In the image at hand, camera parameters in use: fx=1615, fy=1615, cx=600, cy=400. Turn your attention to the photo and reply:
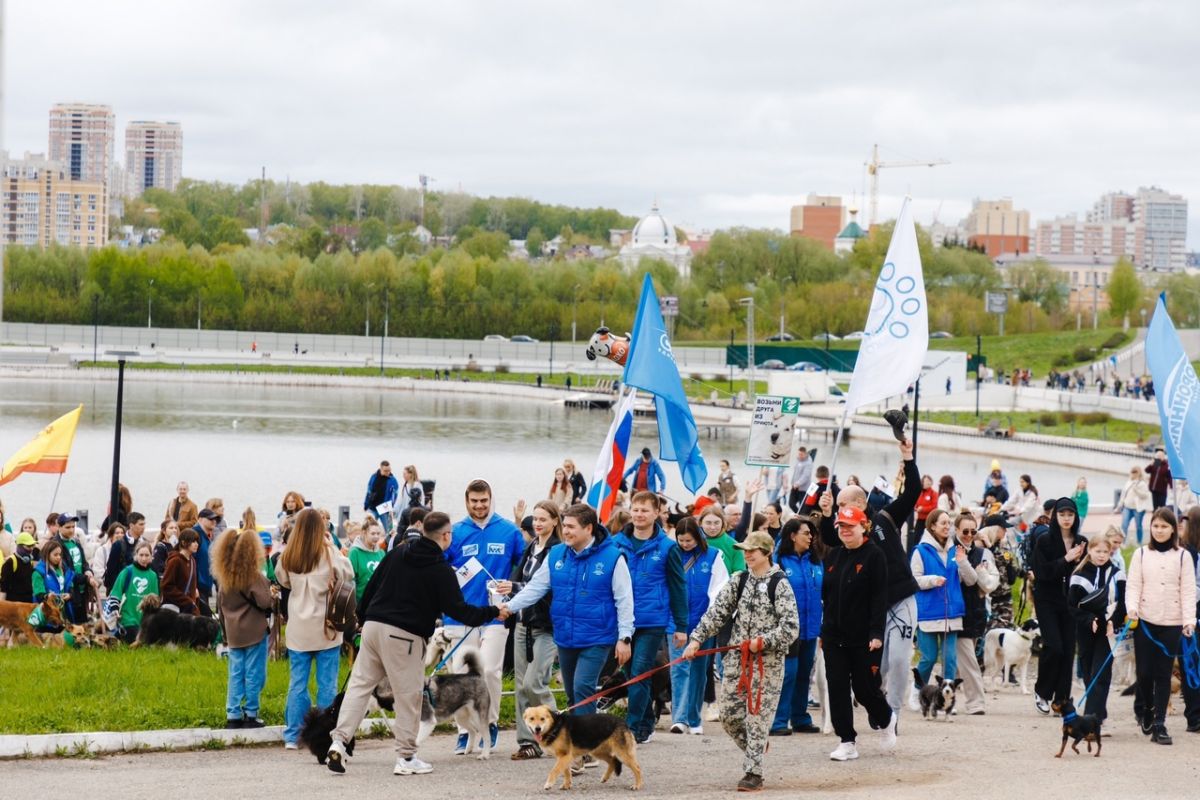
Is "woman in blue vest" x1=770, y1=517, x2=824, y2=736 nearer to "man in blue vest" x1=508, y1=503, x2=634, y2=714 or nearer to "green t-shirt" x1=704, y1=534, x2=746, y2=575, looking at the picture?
"man in blue vest" x1=508, y1=503, x2=634, y2=714

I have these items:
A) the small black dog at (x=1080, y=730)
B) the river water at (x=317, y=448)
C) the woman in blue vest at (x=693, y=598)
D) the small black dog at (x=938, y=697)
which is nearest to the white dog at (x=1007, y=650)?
the small black dog at (x=938, y=697)

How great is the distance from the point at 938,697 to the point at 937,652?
54 centimetres

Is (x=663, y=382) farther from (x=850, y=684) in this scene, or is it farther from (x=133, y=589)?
(x=133, y=589)

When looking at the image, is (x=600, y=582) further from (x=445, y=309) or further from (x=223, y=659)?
(x=445, y=309)

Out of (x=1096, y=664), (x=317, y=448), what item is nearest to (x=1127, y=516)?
(x=1096, y=664)

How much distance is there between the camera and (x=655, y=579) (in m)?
9.85

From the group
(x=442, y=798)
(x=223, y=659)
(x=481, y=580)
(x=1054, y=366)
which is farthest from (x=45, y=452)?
(x=1054, y=366)

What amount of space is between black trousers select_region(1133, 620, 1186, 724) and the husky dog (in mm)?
4378

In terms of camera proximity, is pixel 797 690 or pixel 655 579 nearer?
pixel 655 579

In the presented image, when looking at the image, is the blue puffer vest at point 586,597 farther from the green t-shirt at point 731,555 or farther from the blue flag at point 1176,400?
the blue flag at point 1176,400

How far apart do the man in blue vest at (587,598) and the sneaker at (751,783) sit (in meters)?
1.00

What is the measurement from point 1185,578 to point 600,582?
13.1 ft

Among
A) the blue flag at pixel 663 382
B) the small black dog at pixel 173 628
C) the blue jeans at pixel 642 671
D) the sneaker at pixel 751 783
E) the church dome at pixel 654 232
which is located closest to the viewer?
the sneaker at pixel 751 783

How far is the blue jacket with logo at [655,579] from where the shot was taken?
9.85 meters
